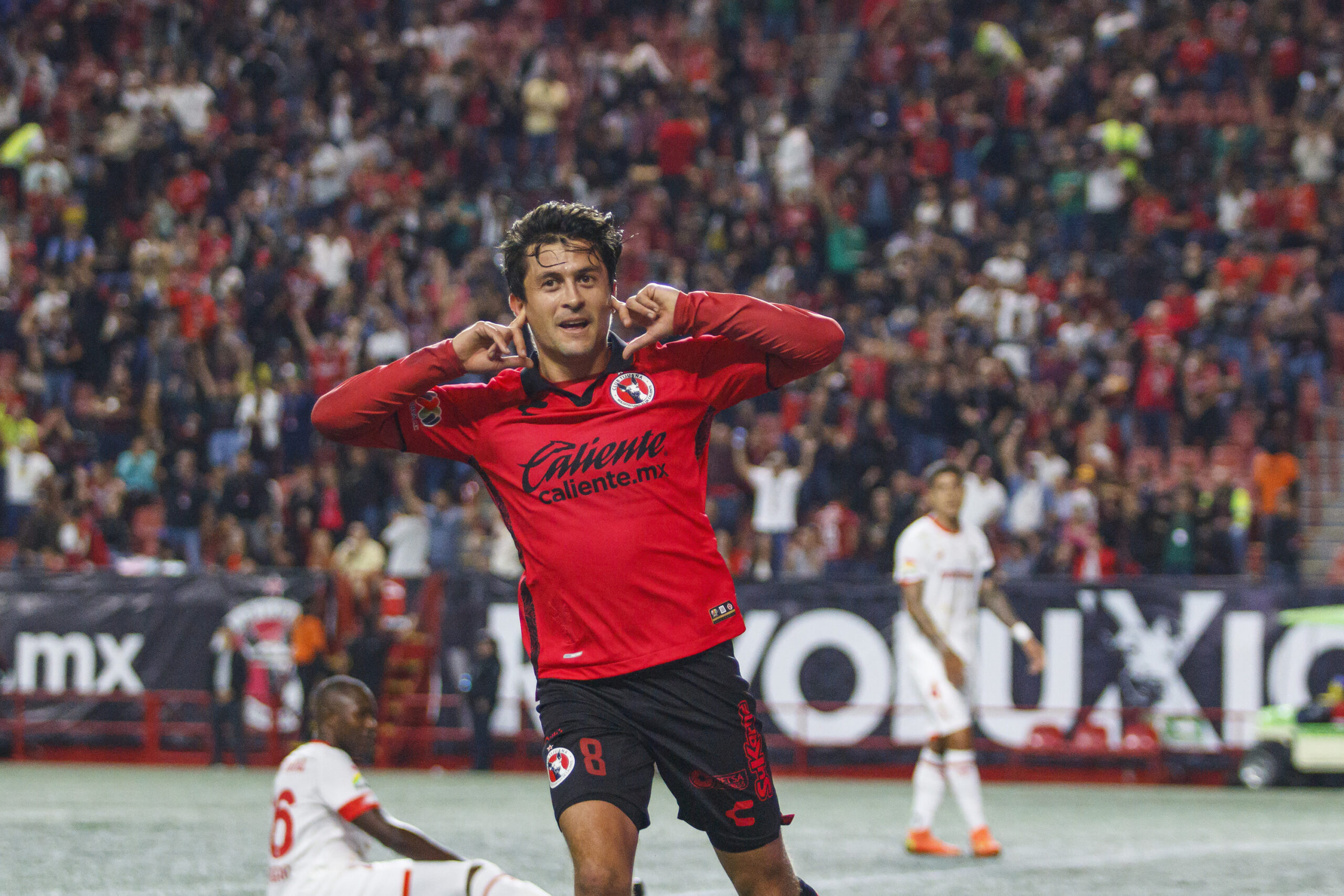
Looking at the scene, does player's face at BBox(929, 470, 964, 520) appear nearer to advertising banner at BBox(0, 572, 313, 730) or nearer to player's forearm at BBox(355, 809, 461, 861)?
player's forearm at BBox(355, 809, 461, 861)

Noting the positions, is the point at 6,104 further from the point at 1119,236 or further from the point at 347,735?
the point at 347,735

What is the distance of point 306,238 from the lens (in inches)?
949

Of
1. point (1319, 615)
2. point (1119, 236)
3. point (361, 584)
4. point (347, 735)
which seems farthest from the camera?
point (1119, 236)

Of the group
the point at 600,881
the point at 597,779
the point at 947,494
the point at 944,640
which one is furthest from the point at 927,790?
the point at 600,881

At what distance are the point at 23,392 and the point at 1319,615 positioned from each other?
50.6ft

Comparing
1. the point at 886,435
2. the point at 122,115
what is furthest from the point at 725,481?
the point at 122,115

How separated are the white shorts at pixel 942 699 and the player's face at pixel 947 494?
3.00 ft

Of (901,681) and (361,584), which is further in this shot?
(361,584)

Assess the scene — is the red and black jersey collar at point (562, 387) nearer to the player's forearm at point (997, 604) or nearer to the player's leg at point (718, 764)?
the player's leg at point (718, 764)

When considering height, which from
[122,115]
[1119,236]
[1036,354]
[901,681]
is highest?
[122,115]

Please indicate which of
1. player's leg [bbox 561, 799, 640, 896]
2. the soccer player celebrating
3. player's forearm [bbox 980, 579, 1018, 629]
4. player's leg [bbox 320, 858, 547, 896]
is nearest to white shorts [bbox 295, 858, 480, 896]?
player's leg [bbox 320, 858, 547, 896]

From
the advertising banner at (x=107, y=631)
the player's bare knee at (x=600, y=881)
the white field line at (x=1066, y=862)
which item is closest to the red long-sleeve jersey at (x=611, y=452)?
the player's bare knee at (x=600, y=881)

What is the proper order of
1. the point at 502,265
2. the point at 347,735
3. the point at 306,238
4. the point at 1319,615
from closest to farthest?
1. the point at 502,265
2. the point at 347,735
3. the point at 1319,615
4. the point at 306,238

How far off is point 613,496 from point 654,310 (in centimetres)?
51
